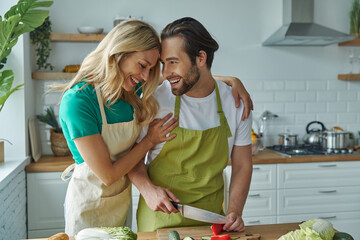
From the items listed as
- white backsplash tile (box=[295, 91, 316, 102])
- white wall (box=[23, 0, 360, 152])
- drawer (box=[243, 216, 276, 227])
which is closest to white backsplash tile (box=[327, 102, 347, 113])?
white wall (box=[23, 0, 360, 152])

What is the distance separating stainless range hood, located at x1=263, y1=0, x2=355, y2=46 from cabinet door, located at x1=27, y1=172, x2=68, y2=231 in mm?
2489

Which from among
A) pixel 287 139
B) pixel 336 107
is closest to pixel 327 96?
pixel 336 107

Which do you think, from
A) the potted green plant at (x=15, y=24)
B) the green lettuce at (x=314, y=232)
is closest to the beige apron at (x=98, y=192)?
the green lettuce at (x=314, y=232)

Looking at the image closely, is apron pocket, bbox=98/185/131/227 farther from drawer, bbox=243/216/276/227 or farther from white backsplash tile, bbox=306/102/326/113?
white backsplash tile, bbox=306/102/326/113

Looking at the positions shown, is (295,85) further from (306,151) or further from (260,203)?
(260,203)

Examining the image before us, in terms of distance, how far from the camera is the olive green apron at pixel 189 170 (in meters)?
1.89

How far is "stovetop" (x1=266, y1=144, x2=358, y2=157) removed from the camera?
12.7ft

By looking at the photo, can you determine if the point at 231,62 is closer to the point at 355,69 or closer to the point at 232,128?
the point at 355,69

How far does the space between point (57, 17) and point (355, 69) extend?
3.28 m

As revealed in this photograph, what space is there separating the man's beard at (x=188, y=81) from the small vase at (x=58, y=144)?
2167 millimetres

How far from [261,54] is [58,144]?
2.31m

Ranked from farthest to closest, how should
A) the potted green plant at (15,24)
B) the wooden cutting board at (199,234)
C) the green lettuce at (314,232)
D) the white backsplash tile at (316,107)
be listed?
the white backsplash tile at (316,107) → the potted green plant at (15,24) → the wooden cutting board at (199,234) → the green lettuce at (314,232)

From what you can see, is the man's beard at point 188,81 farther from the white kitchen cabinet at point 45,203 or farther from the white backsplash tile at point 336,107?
the white backsplash tile at point 336,107

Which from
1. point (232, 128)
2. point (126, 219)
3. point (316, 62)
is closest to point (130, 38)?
point (232, 128)
